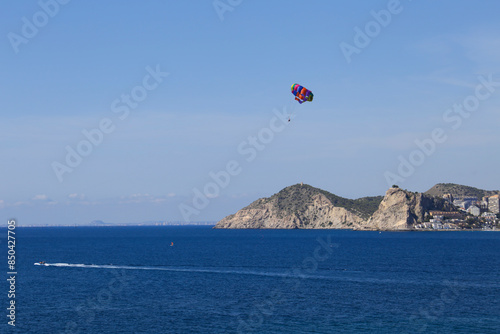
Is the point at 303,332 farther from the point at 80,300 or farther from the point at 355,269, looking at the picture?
the point at 355,269

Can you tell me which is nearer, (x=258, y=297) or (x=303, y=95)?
(x=258, y=297)

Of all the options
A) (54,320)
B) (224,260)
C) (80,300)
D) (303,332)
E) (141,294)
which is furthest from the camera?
(224,260)

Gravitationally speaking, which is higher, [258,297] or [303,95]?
[303,95]

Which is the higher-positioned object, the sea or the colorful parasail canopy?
the colorful parasail canopy

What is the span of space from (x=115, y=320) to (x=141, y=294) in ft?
63.3

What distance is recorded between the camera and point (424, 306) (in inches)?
3044

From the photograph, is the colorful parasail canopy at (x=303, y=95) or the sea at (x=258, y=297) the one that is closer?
the sea at (x=258, y=297)

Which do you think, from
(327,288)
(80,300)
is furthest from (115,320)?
(327,288)

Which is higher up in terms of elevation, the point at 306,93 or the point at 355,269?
the point at 306,93

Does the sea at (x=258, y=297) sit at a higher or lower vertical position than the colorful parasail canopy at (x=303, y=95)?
lower

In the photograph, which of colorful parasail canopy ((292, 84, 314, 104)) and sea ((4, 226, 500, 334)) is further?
colorful parasail canopy ((292, 84, 314, 104))

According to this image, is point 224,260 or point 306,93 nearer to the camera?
point 306,93

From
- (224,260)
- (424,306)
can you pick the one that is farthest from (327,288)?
(224,260)

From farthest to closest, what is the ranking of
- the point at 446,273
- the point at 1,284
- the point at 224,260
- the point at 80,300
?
the point at 224,260 → the point at 446,273 → the point at 1,284 → the point at 80,300
